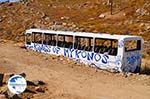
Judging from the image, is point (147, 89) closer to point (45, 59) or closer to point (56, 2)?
point (45, 59)

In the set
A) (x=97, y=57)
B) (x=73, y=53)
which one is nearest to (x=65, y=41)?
(x=73, y=53)

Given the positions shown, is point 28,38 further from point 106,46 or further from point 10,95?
point 10,95

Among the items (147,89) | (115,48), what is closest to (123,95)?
(147,89)

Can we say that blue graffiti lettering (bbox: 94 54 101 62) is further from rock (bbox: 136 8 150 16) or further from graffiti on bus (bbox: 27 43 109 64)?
rock (bbox: 136 8 150 16)

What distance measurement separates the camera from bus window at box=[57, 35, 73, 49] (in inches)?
1607

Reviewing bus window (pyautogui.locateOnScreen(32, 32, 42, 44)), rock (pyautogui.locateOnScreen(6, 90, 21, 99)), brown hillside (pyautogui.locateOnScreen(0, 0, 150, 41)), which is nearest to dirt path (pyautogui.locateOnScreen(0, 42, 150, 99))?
rock (pyautogui.locateOnScreen(6, 90, 21, 99))

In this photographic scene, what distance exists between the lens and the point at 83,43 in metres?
38.8

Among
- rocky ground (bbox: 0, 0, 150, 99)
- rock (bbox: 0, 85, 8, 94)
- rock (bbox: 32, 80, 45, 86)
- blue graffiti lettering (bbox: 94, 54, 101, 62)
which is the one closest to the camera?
rock (bbox: 0, 85, 8, 94)

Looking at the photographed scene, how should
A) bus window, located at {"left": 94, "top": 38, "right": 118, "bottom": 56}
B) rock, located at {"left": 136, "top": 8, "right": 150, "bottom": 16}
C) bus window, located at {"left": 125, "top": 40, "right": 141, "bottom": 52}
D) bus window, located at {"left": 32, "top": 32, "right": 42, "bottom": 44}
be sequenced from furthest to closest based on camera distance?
rock, located at {"left": 136, "top": 8, "right": 150, "bottom": 16} < bus window, located at {"left": 32, "top": 32, "right": 42, "bottom": 44} < bus window, located at {"left": 125, "top": 40, "right": 141, "bottom": 52} < bus window, located at {"left": 94, "top": 38, "right": 118, "bottom": 56}

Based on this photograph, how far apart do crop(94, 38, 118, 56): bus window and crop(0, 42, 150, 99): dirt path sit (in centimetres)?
194

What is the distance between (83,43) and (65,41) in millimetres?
3334

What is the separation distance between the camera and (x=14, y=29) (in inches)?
3418

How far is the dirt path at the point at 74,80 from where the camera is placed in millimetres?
25562

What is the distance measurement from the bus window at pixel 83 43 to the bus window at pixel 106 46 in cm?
72
